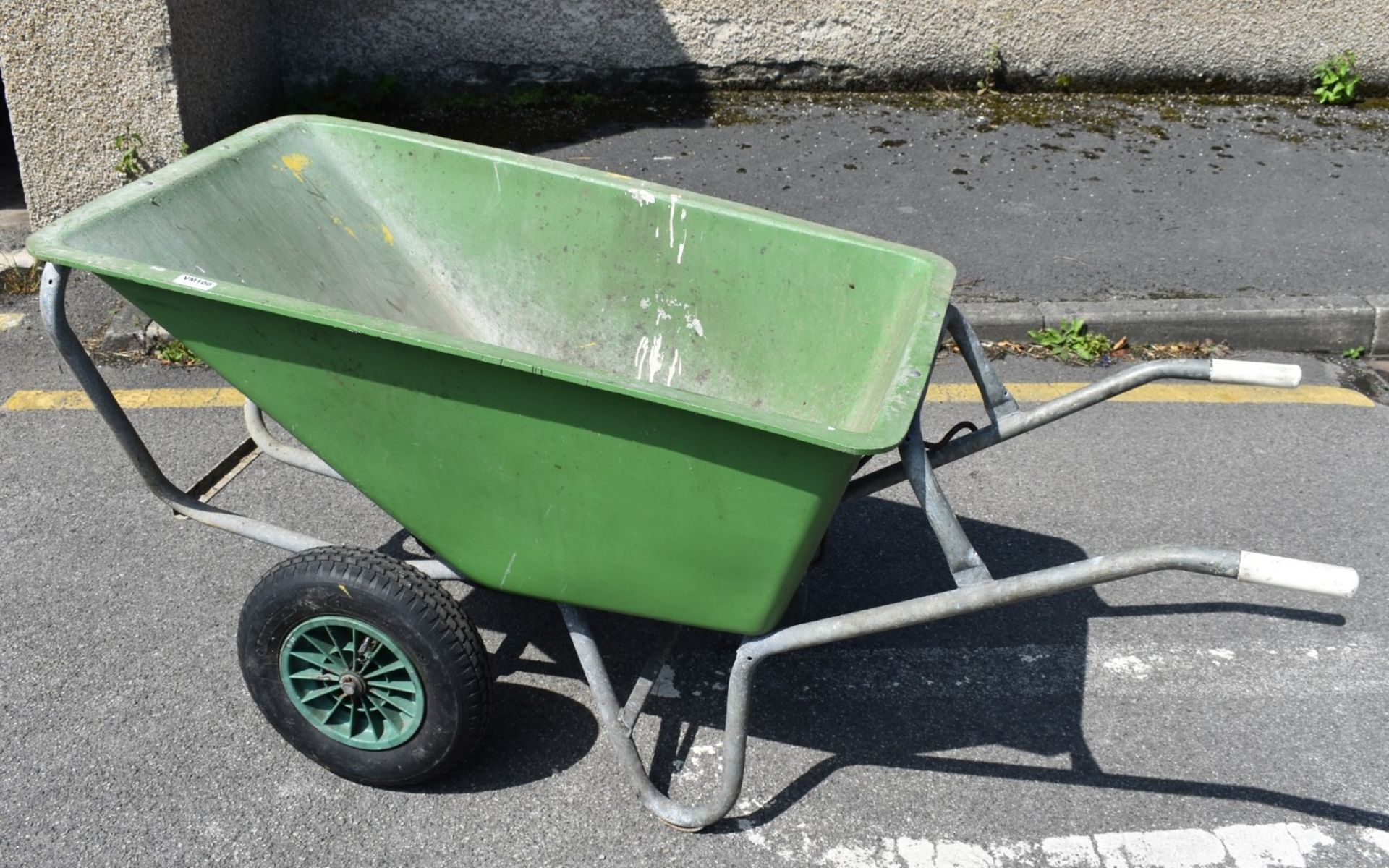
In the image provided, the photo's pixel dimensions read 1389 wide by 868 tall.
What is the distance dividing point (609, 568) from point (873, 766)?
92 centimetres

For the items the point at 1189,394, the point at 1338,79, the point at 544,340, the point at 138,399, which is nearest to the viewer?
the point at 544,340

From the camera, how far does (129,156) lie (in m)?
4.98

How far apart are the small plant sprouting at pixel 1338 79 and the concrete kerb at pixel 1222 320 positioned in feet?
8.25

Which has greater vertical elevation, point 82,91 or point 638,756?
point 82,91

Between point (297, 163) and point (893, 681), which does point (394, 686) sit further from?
point (297, 163)

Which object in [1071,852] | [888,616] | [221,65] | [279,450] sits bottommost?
[1071,852]

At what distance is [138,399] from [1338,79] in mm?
6496

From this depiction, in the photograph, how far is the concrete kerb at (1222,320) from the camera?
4.73 m

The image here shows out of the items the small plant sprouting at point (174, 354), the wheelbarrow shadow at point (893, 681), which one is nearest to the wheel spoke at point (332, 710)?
the wheelbarrow shadow at point (893, 681)

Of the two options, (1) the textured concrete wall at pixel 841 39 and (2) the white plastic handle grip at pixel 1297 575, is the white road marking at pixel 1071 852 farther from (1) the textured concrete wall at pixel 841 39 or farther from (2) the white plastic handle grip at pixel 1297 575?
(1) the textured concrete wall at pixel 841 39

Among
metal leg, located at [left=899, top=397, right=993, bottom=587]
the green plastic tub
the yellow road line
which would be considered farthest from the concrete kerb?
metal leg, located at [left=899, top=397, right=993, bottom=587]

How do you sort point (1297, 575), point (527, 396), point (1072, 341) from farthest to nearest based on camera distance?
1. point (1072, 341)
2. point (527, 396)
3. point (1297, 575)

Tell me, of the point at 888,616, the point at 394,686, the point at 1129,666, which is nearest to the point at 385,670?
the point at 394,686

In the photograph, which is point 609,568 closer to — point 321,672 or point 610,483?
point 610,483
